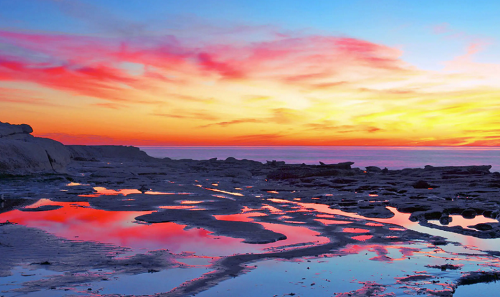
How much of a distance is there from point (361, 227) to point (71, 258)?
749 cm

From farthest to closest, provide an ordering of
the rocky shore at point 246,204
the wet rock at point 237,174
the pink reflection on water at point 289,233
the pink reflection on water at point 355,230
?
the wet rock at point 237,174 < the pink reflection on water at point 355,230 < the pink reflection on water at point 289,233 < the rocky shore at point 246,204

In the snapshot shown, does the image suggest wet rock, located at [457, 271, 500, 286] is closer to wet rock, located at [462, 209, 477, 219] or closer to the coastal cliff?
wet rock, located at [462, 209, 477, 219]

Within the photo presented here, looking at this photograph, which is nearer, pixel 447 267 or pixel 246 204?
pixel 447 267

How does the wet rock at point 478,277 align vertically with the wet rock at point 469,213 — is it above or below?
below

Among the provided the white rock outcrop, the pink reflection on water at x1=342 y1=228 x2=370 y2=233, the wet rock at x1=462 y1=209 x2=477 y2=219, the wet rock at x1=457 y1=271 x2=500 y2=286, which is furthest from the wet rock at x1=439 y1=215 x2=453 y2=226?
the white rock outcrop

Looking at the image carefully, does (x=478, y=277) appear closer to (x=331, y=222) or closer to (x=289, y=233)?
(x=289, y=233)

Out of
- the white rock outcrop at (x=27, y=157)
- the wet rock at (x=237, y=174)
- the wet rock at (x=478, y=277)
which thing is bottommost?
the wet rock at (x=478, y=277)

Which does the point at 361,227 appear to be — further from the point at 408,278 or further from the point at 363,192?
the point at 363,192

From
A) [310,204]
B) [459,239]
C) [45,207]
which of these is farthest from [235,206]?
[459,239]

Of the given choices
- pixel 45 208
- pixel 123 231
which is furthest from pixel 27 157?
pixel 123 231

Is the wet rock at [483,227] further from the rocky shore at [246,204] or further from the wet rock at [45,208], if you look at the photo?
the wet rock at [45,208]

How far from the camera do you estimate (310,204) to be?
15742 mm

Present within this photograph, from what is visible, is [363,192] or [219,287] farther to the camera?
[363,192]

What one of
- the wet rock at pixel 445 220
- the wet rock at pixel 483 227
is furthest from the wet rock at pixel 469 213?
the wet rock at pixel 483 227
